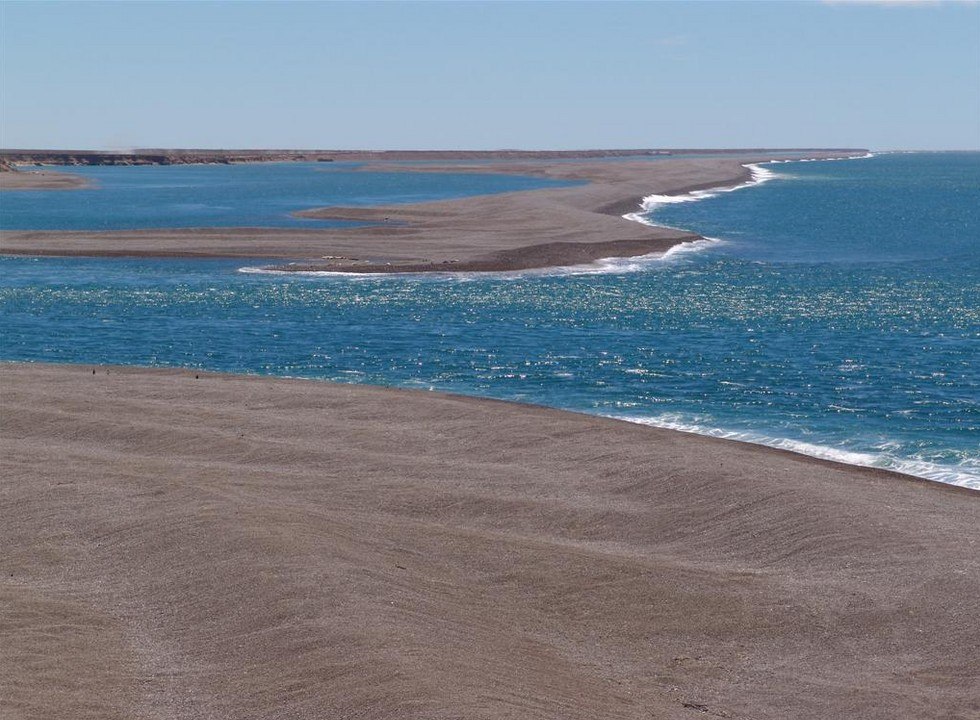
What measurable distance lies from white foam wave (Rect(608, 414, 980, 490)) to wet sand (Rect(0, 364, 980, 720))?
3.37 ft

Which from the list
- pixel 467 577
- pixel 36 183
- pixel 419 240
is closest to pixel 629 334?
pixel 467 577

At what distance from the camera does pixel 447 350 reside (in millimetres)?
39250

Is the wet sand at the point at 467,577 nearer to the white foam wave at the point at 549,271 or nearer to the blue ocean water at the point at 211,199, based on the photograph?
the white foam wave at the point at 549,271

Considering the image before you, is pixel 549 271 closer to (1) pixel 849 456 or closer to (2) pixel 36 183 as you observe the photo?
(1) pixel 849 456

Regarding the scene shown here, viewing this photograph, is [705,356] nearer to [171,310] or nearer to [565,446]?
[565,446]

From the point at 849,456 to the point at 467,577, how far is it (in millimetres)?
11673

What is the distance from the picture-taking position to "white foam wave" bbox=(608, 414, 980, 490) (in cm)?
2473

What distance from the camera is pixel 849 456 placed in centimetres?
2620

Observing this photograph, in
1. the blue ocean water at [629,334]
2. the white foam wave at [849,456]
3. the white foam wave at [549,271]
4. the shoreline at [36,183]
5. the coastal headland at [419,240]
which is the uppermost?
the shoreline at [36,183]

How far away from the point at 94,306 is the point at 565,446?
29.4 metres

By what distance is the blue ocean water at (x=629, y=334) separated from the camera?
30.4 metres

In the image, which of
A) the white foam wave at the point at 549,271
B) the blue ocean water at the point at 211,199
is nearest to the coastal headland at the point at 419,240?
the white foam wave at the point at 549,271

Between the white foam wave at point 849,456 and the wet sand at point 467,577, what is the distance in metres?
1.03

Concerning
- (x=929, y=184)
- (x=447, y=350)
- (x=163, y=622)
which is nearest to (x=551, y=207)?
(x=447, y=350)
